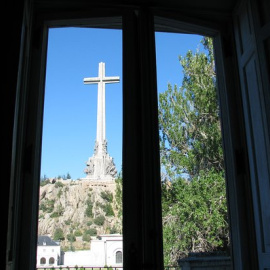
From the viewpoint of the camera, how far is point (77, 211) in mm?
2207

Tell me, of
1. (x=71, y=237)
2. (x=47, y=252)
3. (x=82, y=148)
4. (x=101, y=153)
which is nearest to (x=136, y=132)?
(x=101, y=153)

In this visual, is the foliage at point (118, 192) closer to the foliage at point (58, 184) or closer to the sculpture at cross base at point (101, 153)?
the sculpture at cross base at point (101, 153)

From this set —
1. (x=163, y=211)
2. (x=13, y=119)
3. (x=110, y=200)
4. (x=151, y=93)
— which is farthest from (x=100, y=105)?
(x=13, y=119)

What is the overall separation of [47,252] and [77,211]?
269 millimetres

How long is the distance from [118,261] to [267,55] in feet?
4.52

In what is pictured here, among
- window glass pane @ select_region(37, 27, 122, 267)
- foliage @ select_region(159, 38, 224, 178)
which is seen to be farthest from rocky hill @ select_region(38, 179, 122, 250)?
foliage @ select_region(159, 38, 224, 178)

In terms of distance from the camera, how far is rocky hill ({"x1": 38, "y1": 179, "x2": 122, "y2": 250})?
2.15 m

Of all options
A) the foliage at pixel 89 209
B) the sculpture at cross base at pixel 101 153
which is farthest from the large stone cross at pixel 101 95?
the foliage at pixel 89 209

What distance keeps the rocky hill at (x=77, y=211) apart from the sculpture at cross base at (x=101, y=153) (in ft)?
0.20

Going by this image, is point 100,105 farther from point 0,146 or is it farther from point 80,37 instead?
point 0,146

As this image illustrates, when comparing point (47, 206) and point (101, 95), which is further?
point (101, 95)

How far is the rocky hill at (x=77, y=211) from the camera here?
2152mm

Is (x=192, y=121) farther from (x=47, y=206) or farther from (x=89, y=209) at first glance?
(x=47, y=206)

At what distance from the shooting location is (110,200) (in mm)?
2229
